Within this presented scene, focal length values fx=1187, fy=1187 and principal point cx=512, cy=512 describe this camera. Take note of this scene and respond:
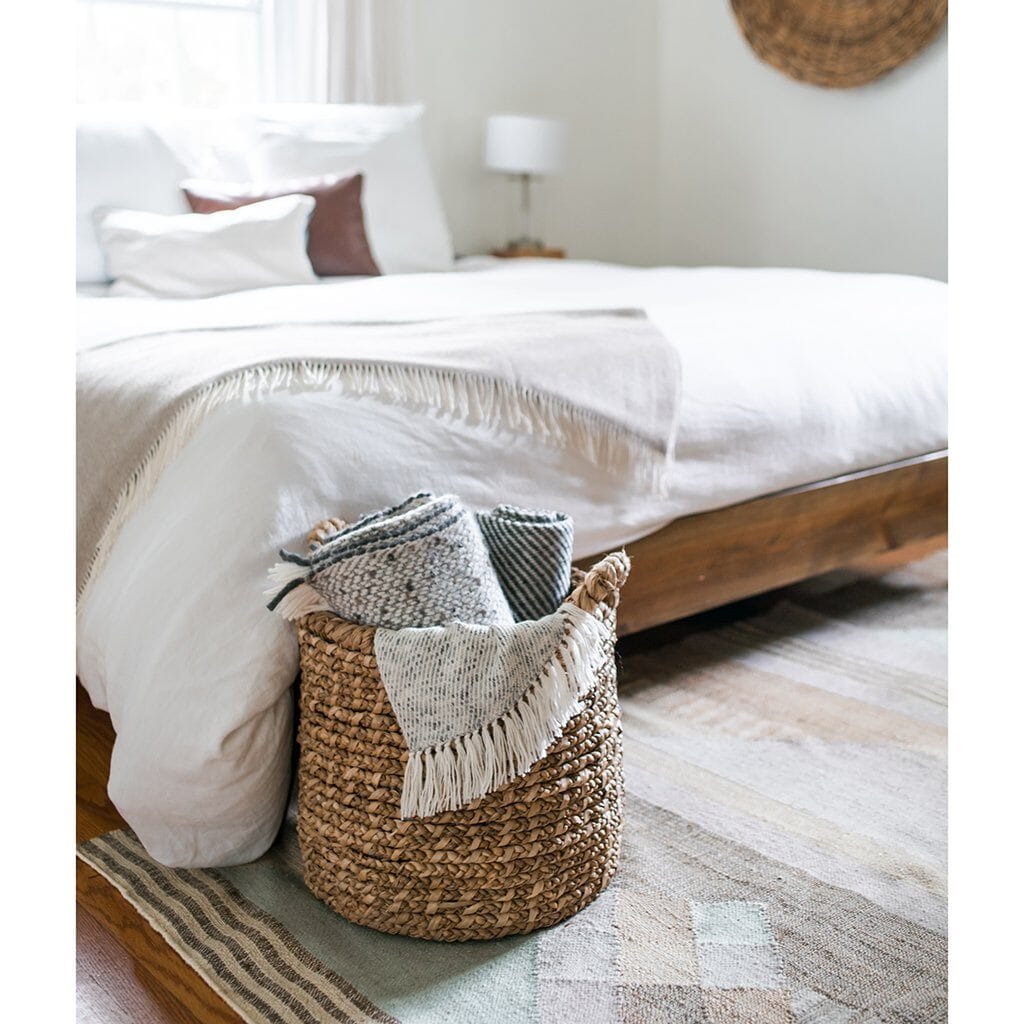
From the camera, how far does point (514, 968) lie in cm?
131

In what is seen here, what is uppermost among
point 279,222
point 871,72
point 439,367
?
point 871,72

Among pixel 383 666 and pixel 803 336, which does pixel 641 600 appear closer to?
pixel 803 336

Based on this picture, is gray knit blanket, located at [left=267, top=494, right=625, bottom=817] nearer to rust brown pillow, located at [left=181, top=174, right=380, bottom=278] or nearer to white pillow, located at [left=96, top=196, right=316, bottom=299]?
white pillow, located at [left=96, top=196, right=316, bottom=299]

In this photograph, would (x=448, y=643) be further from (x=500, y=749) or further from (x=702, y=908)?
(x=702, y=908)

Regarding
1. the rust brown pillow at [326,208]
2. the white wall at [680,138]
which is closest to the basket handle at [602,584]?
the rust brown pillow at [326,208]

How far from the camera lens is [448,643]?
1.29 metres

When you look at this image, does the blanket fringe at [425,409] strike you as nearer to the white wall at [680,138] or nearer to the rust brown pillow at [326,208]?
the rust brown pillow at [326,208]

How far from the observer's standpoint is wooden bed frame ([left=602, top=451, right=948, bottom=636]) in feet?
6.44

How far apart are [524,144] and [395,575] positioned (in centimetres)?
289

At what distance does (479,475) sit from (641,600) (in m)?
0.43

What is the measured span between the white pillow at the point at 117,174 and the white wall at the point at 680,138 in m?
1.34

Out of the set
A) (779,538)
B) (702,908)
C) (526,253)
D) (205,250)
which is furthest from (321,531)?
(526,253)
